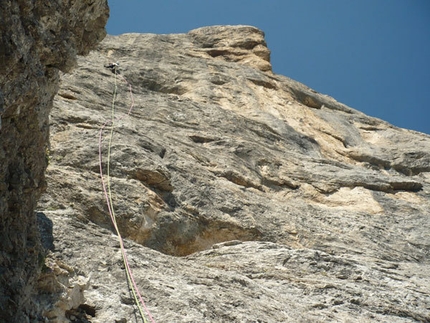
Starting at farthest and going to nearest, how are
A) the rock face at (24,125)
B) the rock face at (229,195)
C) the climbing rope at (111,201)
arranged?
the rock face at (229,195) < the climbing rope at (111,201) < the rock face at (24,125)

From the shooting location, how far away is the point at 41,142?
23.4ft

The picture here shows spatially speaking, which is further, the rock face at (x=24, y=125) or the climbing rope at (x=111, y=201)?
the climbing rope at (x=111, y=201)

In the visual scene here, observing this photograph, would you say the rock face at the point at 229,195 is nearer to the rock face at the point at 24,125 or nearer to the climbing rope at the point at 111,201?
the climbing rope at the point at 111,201

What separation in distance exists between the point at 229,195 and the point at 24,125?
7.58 m

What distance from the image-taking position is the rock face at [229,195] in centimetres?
848

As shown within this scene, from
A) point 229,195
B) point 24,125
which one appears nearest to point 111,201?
point 229,195

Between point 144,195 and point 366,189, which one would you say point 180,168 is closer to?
point 144,195

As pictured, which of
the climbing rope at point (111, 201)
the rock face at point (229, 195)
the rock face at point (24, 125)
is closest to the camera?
the rock face at point (24, 125)

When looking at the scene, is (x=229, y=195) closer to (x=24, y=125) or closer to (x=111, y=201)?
(x=111, y=201)

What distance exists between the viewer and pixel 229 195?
13727 mm

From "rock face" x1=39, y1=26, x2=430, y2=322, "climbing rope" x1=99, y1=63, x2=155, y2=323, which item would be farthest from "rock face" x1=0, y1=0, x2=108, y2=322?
"climbing rope" x1=99, y1=63, x2=155, y2=323

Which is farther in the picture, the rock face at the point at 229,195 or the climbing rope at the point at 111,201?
A: the rock face at the point at 229,195

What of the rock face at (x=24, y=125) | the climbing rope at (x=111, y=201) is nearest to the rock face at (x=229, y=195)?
the climbing rope at (x=111, y=201)

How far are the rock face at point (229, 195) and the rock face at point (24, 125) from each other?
0.98m
